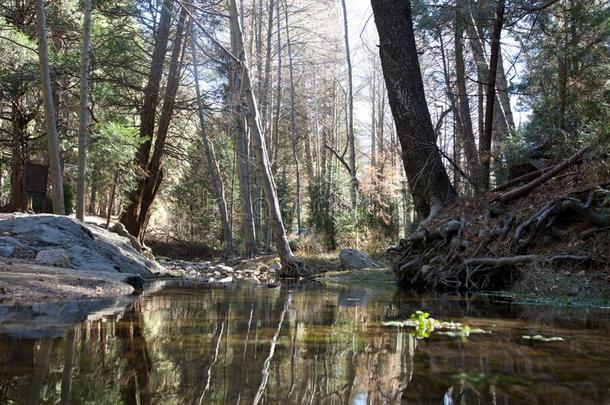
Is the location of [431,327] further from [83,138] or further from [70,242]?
[83,138]

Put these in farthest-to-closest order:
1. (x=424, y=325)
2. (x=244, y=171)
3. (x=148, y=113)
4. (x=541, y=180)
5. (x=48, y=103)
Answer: (x=244, y=171), (x=148, y=113), (x=48, y=103), (x=541, y=180), (x=424, y=325)

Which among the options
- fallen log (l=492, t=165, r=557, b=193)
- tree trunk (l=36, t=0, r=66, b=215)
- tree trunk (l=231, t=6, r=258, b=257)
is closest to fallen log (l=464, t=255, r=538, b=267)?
fallen log (l=492, t=165, r=557, b=193)

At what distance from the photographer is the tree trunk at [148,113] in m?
13.4

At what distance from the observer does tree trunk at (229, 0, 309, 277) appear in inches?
340

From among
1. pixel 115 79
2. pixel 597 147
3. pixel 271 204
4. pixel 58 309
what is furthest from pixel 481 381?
pixel 115 79

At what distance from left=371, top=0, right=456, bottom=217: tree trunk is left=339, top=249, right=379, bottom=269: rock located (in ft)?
12.1

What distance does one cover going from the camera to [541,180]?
237 inches

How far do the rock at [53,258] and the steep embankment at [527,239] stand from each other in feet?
13.6

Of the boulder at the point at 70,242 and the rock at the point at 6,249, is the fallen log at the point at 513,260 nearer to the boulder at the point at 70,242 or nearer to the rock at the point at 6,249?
the boulder at the point at 70,242

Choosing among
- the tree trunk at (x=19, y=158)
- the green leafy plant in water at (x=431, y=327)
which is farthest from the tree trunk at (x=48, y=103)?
the green leafy plant in water at (x=431, y=327)

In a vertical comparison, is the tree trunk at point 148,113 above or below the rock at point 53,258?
above

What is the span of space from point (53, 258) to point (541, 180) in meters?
5.76

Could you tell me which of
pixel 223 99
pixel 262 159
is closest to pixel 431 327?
pixel 262 159

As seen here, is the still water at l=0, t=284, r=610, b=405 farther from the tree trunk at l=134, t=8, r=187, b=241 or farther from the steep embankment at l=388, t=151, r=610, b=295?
the tree trunk at l=134, t=8, r=187, b=241
